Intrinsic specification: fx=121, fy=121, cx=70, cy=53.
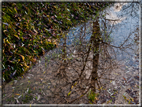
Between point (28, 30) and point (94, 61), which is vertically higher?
point (28, 30)

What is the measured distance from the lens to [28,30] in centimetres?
361

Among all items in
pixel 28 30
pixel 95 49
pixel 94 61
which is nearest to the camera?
pixel 94 61

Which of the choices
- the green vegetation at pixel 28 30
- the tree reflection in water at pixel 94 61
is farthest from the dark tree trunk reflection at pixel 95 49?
the green vegetation at pixel 28 30

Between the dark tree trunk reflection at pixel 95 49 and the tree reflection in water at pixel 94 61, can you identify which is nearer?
the tree reflection in water at pixel 94 61

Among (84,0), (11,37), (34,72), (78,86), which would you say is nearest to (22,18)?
(11,37)

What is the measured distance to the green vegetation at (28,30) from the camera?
114 inches

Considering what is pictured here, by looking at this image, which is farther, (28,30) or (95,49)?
(95,49)

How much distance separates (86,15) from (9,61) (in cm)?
459

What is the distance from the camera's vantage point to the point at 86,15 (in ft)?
20.3

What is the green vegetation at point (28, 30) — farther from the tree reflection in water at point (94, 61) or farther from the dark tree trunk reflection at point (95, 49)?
the dark tree trunk reflection at point (95, 49)

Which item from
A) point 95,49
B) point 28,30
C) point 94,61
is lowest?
point 94,61

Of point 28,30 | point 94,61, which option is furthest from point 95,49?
point 28,30

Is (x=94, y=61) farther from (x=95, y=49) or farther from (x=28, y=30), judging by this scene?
(x=28, y=30)

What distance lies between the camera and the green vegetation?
289 cm
